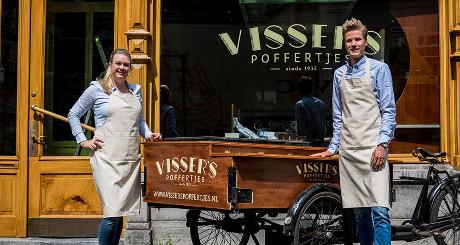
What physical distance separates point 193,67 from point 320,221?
3.09 meters

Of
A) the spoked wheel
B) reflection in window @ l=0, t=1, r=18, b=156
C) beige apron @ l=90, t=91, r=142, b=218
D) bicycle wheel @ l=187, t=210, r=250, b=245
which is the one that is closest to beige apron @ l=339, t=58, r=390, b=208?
the spoked wheel

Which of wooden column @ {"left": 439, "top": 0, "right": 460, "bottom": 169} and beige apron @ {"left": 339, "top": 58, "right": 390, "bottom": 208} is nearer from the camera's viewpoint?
beige apron @ {"left": 339, "top": 58, "right": 390, "bottom": 208}

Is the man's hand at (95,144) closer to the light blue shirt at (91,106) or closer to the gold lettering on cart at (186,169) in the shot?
the light blue shirt at (91,106)

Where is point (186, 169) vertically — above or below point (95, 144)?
below

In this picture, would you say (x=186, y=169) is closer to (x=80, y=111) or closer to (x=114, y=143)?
(x=114, y=143)

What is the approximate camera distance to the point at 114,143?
5258 millimetres

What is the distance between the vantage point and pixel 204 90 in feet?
25.4

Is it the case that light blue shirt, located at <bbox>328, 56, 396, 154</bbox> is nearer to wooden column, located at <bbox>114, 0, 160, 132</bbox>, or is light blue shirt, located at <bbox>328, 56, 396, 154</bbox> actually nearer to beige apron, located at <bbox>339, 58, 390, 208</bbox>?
beige apron, located at <bbox>339, 58, 390, 208</bbox>

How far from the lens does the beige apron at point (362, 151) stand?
5.05m

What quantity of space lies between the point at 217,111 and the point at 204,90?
0.93 feet

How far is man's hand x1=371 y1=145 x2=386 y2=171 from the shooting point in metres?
4.96

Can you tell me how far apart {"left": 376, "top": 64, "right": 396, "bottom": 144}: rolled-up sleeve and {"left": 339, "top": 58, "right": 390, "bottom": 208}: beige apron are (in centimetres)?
5

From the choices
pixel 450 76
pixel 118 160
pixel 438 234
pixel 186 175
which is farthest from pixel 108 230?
pixel 450 76

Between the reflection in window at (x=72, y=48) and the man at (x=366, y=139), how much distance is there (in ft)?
11.8
